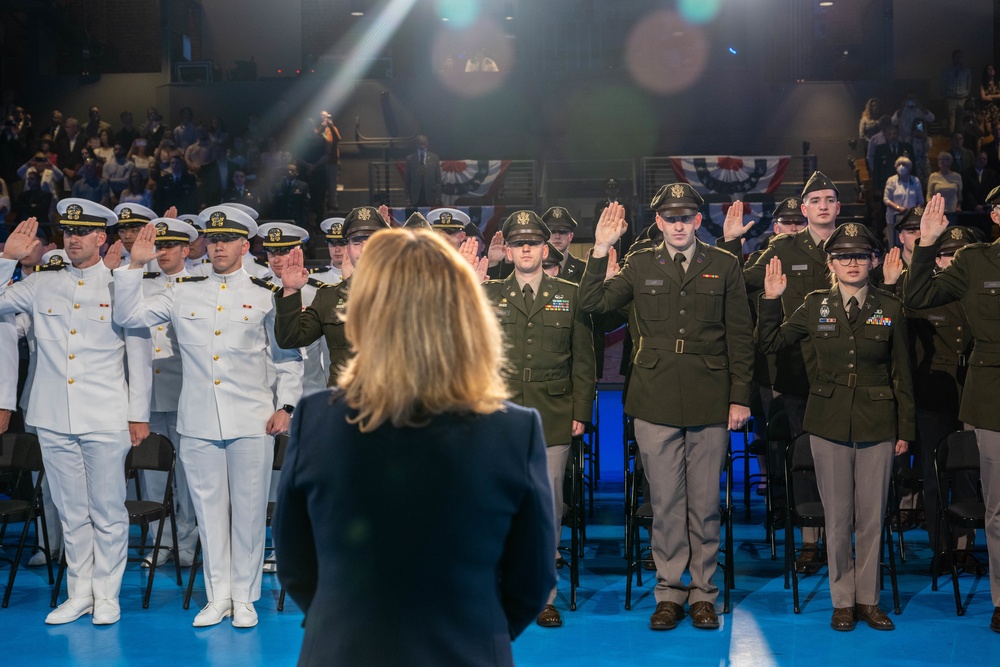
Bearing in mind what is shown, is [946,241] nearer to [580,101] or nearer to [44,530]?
[44,530]

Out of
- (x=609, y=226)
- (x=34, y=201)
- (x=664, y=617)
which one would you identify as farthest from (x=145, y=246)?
(x=34, y=201)

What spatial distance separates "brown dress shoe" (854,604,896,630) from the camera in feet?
17.8

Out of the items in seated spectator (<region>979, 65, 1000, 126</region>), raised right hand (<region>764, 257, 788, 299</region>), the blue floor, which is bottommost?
the blue floor

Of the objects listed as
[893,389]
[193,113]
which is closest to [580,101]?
[193,113]

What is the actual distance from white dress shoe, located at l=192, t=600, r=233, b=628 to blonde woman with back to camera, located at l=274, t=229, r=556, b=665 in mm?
3853

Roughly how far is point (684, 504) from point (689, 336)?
2.90 feet

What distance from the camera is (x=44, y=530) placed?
6.36 metres

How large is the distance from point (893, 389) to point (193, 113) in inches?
661

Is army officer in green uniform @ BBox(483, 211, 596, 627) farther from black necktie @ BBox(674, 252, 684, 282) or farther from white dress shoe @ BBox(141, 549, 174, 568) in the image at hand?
white dress shoe @ BBox(141, 549, 174, 568)

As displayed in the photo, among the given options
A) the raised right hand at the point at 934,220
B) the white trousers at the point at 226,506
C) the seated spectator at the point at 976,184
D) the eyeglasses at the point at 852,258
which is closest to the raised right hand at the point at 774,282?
the eyeglasses at the point at 852,258

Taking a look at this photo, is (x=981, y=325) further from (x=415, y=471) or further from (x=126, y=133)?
(x=126, y=133)

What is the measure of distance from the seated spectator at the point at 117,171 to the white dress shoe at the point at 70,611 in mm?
12078

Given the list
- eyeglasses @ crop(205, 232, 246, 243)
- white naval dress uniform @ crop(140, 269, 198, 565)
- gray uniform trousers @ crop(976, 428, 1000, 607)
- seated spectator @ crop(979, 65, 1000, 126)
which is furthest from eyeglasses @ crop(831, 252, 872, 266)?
seated spectator @ crop(979, 65, 1000, 126)

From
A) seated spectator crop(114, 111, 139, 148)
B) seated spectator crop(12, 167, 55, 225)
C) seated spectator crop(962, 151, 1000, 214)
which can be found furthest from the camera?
seated spectator crop(114, 111, 139, 148)
